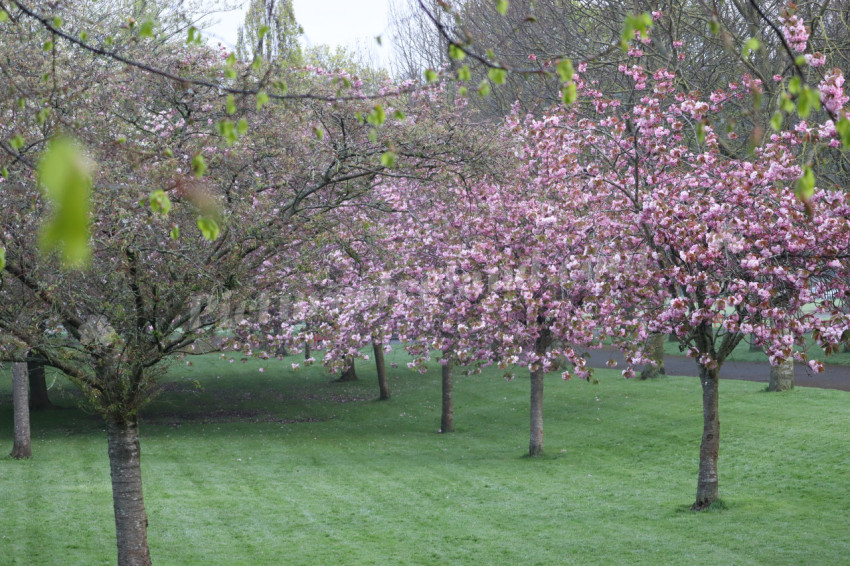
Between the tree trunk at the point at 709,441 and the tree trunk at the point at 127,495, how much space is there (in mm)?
9305

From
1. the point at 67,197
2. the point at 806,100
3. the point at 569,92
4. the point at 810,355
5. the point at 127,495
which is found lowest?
the point at 127,495

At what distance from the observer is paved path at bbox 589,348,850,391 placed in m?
28.7

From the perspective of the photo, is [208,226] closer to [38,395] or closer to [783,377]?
[783,377]

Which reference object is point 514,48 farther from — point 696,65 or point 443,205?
point 443,205

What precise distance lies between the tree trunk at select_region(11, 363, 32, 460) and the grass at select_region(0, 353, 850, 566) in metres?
0.64

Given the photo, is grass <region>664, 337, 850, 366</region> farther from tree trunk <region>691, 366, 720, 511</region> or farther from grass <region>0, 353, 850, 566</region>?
tree trunk <region>691, 366, 720, 511</region>

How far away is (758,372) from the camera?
33.1m

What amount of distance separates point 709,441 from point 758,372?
64.7 ft

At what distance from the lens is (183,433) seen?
1060 inches

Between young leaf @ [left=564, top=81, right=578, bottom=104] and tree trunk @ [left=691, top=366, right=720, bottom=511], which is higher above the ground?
young leaf @ [left=564, top=81, right=578, bottom=104]

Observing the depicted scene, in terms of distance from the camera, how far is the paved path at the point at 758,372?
28703mm

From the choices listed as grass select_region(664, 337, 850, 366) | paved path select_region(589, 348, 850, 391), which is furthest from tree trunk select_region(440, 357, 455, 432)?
grass select_region(664, 337, 850, 366)

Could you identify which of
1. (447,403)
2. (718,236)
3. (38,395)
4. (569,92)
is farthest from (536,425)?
(38,395)

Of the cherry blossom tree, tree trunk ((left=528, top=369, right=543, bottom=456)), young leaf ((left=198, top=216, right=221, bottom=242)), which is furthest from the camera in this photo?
tree trunk ((left=528, top=369, right=543, bottom=456))
